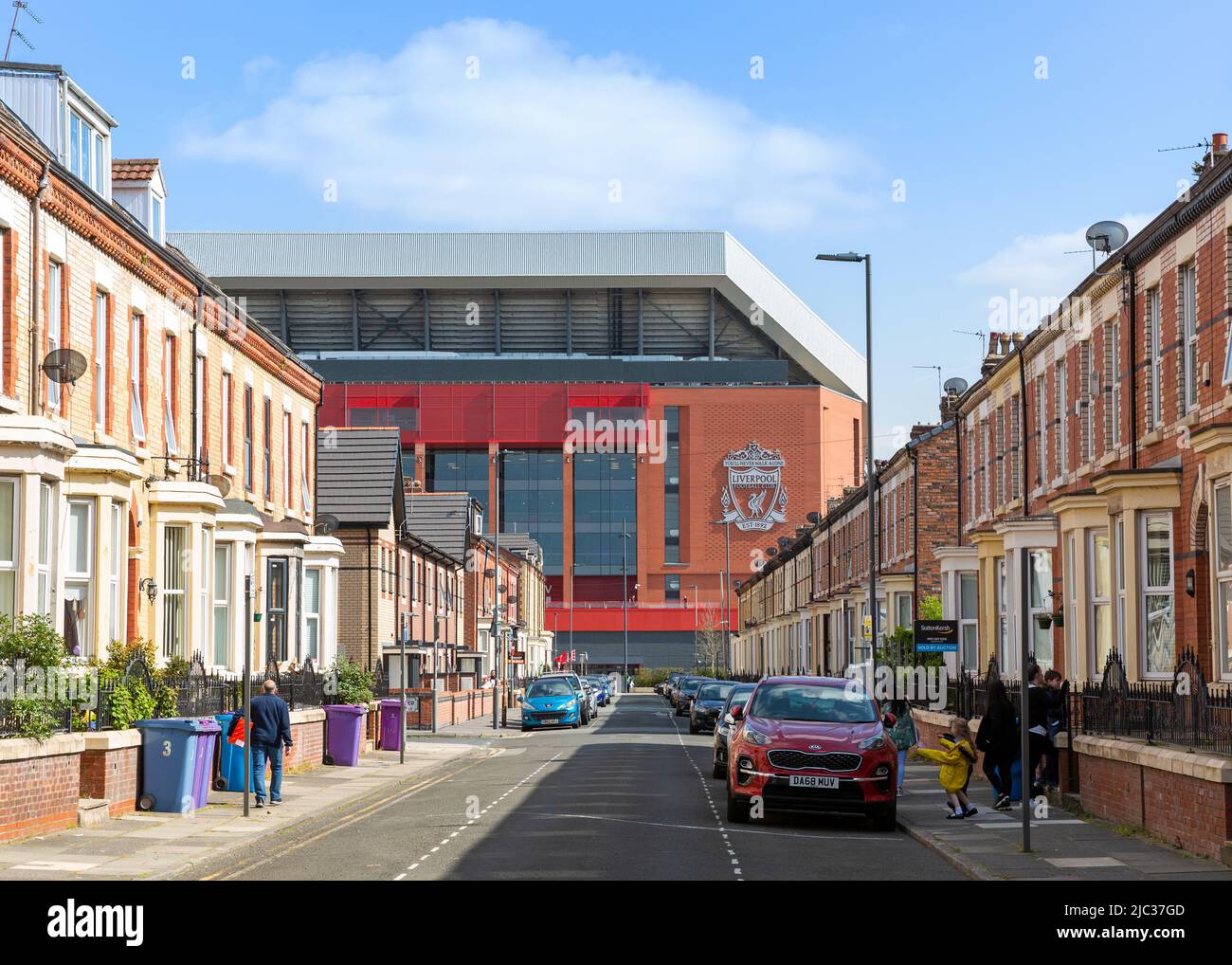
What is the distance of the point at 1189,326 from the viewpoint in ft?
68.1

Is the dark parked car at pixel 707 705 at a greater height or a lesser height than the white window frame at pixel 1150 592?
lesser

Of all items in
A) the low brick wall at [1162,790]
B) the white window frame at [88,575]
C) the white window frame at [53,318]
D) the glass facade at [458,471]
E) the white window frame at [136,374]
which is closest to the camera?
the low brick wall at [1162,790]

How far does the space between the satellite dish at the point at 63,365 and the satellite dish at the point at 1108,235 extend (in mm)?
15396

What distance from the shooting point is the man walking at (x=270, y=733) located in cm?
2144

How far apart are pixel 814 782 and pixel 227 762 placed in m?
9.04

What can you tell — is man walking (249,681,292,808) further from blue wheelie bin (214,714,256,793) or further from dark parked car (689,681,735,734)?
dark parked car (689,681,735,734)

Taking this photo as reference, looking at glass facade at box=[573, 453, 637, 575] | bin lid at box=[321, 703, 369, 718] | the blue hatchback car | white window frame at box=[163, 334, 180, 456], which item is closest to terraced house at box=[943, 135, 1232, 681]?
bin lid at box=[321, 703, 369, 718]

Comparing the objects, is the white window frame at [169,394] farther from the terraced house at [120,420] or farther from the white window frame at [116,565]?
the white window frame at [116,565]

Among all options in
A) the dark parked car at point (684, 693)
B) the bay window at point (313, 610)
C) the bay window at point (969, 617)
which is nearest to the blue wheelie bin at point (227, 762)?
the bay window at point (313, 610)

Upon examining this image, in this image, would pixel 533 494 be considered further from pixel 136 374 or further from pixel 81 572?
pixel 81 572

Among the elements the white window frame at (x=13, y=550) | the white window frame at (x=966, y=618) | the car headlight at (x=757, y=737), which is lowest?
the car headlight at (x=757, y=737)

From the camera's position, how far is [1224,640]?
61.8 feet

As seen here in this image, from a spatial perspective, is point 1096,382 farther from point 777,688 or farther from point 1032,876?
point 1032,876

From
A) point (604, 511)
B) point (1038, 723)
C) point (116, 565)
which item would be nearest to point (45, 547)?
point (116, 565)
